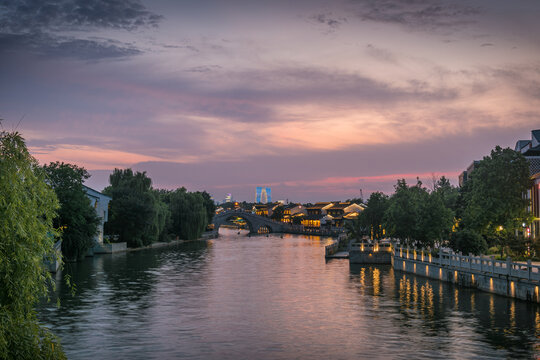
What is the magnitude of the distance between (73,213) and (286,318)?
3907cm

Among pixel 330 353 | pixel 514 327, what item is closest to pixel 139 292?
pixel 330 353

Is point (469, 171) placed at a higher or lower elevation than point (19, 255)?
higher

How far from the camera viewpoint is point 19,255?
15.2 meters

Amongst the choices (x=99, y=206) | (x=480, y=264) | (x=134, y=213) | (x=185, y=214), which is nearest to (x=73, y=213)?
(x=99, y=206)

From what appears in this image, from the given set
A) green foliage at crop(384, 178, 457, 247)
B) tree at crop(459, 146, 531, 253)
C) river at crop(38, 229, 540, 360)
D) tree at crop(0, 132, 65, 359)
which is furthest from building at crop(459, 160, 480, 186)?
tree at crop(0, 132, 65, 359)

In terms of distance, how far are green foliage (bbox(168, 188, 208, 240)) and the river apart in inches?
2389

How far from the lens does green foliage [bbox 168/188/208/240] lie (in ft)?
378

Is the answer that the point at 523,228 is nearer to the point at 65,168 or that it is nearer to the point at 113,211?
the point at 65,168

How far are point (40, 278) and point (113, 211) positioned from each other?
238ft

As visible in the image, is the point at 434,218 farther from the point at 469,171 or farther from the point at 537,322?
the point at 469,171

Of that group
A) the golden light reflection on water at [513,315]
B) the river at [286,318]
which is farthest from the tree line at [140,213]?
the golden light reflection on water at [513,315]

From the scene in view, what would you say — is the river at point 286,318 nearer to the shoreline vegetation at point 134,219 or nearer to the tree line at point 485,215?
the shoreline vegetation at point 134,219

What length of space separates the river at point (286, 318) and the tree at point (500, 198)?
11.6m

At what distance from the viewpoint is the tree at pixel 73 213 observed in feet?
210
